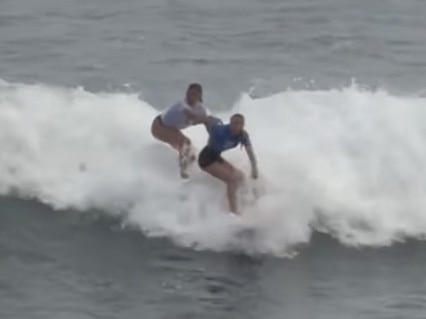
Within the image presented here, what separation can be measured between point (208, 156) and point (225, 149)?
31cm

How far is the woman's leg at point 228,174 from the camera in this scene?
90.2 ft

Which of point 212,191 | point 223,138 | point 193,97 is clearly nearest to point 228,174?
point 223,138

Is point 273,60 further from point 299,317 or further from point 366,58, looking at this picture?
point 299,317

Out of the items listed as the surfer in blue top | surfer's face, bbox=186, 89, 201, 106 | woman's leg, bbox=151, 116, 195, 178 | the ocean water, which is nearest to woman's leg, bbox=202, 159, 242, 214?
the surfer in blue top

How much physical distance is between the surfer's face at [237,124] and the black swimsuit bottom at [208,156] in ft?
1.90

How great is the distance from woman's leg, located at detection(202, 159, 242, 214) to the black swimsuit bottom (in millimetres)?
59

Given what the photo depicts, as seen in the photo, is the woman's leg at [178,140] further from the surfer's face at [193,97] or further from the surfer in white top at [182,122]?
the surfer's face at [193,97]

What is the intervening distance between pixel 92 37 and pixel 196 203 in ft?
36.5

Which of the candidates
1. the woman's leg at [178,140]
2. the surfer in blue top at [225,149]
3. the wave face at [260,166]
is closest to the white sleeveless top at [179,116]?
the woman's leg at [178,140]

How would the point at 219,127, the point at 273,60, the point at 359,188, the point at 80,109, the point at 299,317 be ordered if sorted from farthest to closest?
the point at 273,60 < the point at 80,109 < the point at 359,188 < the point at 219,127 < the point at 299,317

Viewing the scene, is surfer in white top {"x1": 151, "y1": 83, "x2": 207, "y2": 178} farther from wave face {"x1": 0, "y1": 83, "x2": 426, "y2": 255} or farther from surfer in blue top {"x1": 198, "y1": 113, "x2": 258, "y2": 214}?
→ surfer in blue top {"x1": 198, "y1": 113, "x2": 258, "y2": 214}

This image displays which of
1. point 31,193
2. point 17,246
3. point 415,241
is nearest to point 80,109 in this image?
point 31,193

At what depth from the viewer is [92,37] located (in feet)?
127

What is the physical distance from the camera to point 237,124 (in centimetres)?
2692
